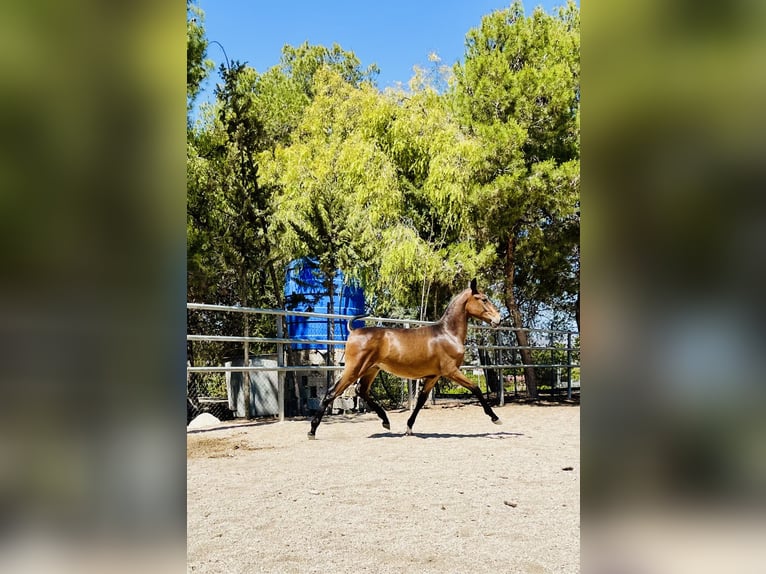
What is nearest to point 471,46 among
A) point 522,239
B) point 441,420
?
point 522,239

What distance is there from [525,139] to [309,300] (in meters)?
5.00

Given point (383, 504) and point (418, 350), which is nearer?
point (383, 504)

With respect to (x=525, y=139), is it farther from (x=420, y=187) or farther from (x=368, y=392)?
(x=368, y=392)

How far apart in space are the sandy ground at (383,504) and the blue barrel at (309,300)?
375 cm

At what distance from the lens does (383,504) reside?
3191 millimetres

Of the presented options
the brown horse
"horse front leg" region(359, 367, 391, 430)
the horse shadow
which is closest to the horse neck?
the brown horse

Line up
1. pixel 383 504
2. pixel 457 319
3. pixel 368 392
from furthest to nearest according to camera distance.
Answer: pixel 368 392 → pixel 457 319 → pixel 383 504

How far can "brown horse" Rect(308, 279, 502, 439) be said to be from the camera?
19.9ft

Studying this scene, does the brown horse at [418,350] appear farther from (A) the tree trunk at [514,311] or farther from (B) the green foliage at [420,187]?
(A) the tree trunk at [514,311]

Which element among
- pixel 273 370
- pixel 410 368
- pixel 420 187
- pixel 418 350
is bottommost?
pixel 273 370

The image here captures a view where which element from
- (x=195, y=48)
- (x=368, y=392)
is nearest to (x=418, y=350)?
(x=368, y=392)

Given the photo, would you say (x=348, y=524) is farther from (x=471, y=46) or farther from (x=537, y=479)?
(x=471, y=46)

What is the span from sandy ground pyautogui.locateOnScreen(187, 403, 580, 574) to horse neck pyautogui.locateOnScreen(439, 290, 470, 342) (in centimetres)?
106
